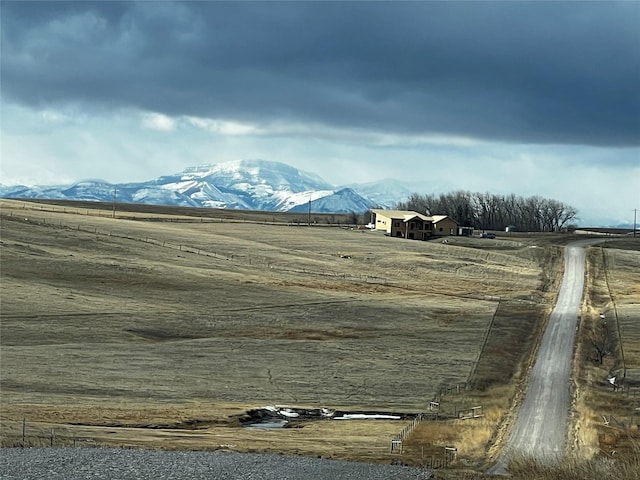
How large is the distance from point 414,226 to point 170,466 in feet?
456

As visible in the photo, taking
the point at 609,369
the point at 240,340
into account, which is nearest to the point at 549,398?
the point at 609,369

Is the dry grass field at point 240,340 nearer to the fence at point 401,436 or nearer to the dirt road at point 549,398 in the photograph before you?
the fence at point 401,436

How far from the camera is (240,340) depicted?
Result: 61.2 m

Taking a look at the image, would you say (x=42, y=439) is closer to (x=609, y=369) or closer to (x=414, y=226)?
(x=609, y=369)

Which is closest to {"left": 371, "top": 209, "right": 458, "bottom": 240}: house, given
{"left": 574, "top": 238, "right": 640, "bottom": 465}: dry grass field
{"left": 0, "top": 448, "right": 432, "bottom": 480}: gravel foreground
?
{"left": 574, "top": 238, "right": 640, "bottom": 465}: dry grass field

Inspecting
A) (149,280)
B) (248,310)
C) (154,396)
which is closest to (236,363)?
A: (154,396)

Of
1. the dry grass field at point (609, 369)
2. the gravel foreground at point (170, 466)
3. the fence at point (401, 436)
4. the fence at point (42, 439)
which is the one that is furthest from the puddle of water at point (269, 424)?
the dry grass field at point (609, 369)

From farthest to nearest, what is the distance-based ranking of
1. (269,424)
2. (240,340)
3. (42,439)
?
(240,340), (269,424), (42,439)

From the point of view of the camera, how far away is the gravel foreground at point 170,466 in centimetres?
2367

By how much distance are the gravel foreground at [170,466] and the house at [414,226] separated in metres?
134

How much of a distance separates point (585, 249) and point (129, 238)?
244ft

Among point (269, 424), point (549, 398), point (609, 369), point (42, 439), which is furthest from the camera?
point (609, 369)

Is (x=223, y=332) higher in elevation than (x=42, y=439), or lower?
lower

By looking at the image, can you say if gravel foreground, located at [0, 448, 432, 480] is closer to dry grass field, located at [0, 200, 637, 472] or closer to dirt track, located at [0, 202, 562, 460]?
dry grass field, located at [0, 200, 637, 472]
